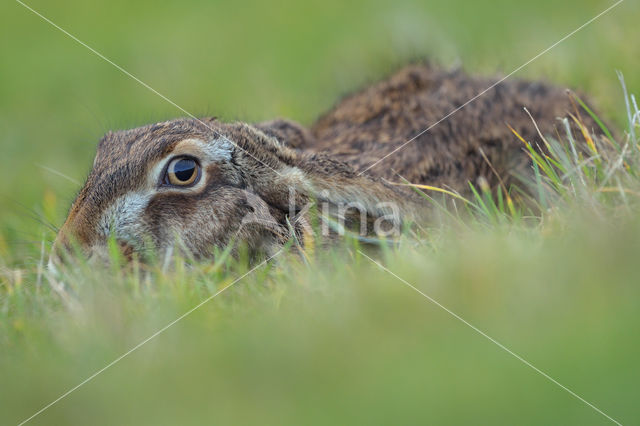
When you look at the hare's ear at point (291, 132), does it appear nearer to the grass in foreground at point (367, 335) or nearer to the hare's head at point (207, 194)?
the hare's head at point (207, 194)

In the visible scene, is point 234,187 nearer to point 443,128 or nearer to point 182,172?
point 182,172

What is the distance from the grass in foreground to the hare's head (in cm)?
38

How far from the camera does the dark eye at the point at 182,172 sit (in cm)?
507

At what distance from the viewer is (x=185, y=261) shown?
16.2 feet

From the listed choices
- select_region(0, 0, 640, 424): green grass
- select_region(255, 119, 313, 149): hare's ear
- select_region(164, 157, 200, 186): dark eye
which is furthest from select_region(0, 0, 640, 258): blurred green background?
select_region(164, 157, 200, 186): dark eye

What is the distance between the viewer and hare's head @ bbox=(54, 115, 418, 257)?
4.94 meters

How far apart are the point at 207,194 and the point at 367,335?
2.21 m

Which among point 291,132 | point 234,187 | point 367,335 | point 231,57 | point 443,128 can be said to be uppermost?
point 231,57

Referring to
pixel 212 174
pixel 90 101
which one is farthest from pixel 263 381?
pixel 90 101

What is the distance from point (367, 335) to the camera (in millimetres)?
3230

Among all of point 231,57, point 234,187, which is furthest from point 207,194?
point 231,57

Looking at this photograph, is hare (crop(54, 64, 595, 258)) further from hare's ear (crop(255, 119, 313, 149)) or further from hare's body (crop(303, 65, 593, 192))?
hare's ear (crop(255, 119, 313, 149))

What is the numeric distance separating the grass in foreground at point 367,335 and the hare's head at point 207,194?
38 centimetres

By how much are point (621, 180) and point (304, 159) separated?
6.65 feet
